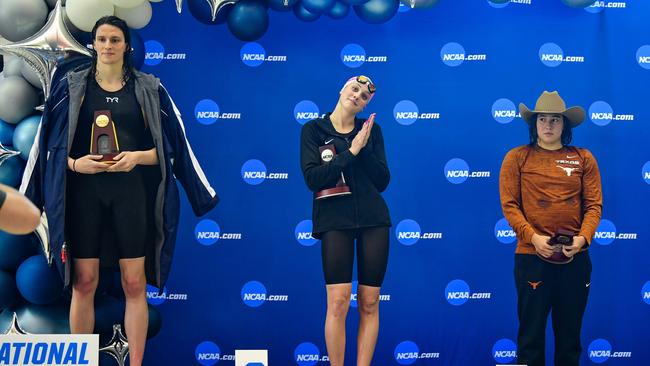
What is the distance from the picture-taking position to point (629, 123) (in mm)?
5496

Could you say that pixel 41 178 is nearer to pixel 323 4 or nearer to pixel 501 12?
pixel 323 4

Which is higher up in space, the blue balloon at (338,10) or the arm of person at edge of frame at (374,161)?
the blue balloon at (338,10)

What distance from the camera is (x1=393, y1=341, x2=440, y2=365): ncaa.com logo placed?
5391mm

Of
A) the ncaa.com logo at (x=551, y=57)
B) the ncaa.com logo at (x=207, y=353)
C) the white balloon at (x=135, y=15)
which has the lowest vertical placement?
the ncaa.com logo at (x=207, y=353)

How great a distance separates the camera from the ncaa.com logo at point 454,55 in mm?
5418

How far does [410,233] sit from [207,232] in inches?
51.0

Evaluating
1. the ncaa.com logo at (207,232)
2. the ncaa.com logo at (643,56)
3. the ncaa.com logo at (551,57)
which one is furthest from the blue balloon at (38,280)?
the ncaa.com logo at (643,56)

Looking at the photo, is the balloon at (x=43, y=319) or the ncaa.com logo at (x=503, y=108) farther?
the ncaa.com logo at (x=503, y=108)

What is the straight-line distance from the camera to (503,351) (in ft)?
17.9

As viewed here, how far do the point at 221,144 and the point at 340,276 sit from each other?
145 cm

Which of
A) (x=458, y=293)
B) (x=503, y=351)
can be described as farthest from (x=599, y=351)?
(x=458, y=293)

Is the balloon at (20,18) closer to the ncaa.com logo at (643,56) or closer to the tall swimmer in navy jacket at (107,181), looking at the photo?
the tall swimmer in navy jacket at (107,181)

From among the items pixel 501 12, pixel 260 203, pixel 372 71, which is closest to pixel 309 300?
pixel 260 203

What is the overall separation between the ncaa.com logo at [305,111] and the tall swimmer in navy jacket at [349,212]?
0.97 metres
